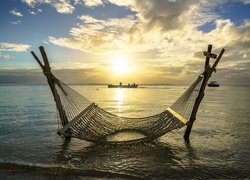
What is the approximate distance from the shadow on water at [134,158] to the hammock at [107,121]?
0.53 meters

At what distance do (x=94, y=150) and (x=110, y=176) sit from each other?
9.36 feet

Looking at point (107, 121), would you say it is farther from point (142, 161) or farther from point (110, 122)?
point (142, 161)

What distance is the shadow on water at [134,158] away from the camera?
25.5ft

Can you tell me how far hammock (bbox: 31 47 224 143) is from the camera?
10117 millimetres

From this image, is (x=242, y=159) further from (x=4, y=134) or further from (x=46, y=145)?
(x=4, y=134)

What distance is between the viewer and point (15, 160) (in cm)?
870

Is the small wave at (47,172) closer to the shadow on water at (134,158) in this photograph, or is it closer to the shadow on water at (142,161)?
the shadow on water at (142,161)

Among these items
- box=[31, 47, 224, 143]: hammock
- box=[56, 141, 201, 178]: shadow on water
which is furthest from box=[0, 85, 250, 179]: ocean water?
box=[31, 47, 224, 143]: hammock

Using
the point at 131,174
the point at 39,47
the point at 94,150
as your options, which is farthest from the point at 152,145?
the point at 39,47

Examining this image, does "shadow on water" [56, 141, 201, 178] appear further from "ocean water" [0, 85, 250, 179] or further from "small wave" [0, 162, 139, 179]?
"small wave" [0, 162, 139, 179]

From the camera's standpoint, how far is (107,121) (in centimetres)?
1272

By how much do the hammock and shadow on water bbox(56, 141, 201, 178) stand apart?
0.53m

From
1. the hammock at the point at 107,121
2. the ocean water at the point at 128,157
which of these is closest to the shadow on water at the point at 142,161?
the ocean water at the point at 128,157

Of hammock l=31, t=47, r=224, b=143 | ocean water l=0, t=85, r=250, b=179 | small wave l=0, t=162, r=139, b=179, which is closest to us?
small wave l=0, t=162, r=139, b=179
